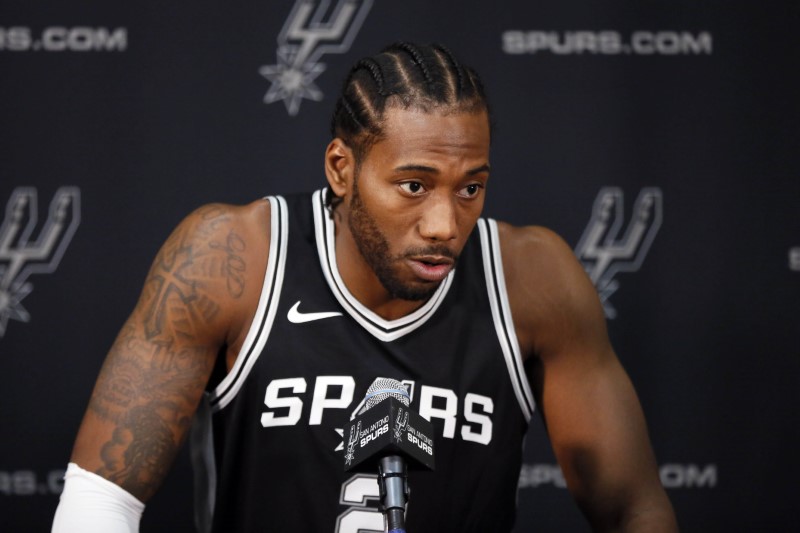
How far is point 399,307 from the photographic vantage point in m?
1.66

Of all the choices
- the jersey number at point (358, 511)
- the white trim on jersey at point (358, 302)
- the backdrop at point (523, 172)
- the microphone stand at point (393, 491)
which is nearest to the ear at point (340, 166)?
the white trim on jersey at point (358, 302)

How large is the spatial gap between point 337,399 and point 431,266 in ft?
0.88

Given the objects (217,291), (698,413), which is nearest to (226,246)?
(217,291)

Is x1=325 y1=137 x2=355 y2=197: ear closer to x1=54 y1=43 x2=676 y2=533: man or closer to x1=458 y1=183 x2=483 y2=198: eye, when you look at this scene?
x1=54 y1=43 x2=676 y2=533: man

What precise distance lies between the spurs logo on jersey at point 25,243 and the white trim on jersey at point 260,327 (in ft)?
2.58

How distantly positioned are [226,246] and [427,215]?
0.34 metres

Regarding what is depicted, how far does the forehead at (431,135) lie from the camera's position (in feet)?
4.72

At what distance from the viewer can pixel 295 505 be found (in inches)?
63.7

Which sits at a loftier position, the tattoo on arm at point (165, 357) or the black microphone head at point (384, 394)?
the tattoo on arm at point (165, 357)

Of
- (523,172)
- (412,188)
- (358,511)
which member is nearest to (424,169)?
(412,188)

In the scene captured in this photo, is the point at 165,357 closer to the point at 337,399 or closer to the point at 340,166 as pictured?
the point at 337,399

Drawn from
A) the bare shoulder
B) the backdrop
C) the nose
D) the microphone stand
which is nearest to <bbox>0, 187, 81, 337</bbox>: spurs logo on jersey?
the backdrop

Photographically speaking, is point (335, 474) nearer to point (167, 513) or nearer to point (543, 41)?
point (167, 513)

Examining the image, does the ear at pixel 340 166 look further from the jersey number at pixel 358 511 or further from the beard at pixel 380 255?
the jersey number at pixel 358 511
